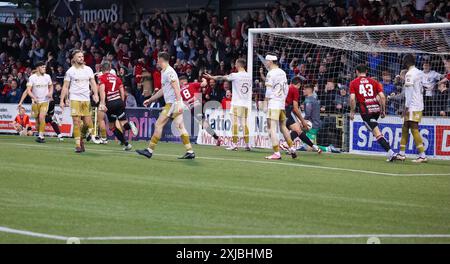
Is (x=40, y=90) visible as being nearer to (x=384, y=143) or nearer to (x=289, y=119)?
(x=289, y=119)

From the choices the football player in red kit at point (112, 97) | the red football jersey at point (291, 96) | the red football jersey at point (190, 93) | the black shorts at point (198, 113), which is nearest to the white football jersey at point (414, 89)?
the red football jersey at point (291, 96)

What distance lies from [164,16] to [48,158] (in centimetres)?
1853

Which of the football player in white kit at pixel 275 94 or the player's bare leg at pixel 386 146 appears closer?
the football player in white kit at pixel 275 94

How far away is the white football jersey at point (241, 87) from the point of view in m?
23.8

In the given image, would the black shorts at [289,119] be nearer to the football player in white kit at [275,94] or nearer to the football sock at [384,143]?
the football player in white kit at [275,94]

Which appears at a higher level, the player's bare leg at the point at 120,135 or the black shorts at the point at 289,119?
the black shorts at the point at 289,119

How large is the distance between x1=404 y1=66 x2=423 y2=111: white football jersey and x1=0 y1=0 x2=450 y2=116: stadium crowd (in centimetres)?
186

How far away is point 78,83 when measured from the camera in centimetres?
2134

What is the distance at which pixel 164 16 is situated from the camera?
3659cm

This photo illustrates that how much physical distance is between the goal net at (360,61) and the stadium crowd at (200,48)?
0.04m

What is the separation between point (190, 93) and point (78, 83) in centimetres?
720

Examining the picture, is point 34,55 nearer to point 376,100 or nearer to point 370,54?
point 370,54

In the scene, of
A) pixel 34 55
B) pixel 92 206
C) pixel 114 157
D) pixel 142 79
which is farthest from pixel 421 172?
pixel 34 55
